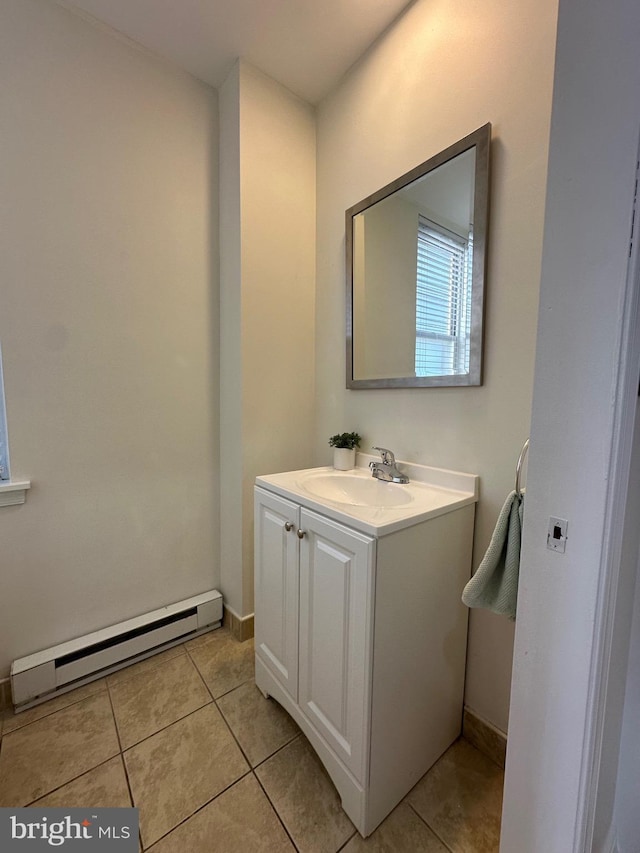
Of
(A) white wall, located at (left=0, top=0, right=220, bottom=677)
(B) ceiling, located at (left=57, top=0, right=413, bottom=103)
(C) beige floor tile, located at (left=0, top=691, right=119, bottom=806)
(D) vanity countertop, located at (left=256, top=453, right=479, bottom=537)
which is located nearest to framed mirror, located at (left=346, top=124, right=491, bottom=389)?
(D) vanity countertop, located at (left=256, top=453, right=479, bottom=537)

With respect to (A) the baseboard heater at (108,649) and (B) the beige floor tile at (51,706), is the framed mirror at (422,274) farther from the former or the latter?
(B) the beige floor tile at (51,706)

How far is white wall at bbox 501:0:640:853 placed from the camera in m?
0.55

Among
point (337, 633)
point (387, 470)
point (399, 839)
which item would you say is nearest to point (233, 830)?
point (399, 839)

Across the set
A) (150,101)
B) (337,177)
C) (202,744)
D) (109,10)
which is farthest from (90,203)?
(202,744)

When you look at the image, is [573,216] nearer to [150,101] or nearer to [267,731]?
[267,731]

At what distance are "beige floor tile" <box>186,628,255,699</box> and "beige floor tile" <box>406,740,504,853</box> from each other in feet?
2.50

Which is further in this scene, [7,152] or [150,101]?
[150,101]

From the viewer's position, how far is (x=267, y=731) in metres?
1.24

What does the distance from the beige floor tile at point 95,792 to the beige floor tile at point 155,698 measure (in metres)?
0.10

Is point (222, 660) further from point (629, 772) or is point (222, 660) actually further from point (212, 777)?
point (629, 772)

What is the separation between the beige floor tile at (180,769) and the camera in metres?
0.98

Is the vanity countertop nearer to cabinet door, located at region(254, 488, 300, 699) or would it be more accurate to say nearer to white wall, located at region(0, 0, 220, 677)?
cabinet door, located at region(254, 488, 300, 699)

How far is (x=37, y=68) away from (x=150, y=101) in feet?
1.30

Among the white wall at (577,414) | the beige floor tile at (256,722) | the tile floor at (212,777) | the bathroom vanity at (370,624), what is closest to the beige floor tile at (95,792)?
the tile floor at (212,777)
